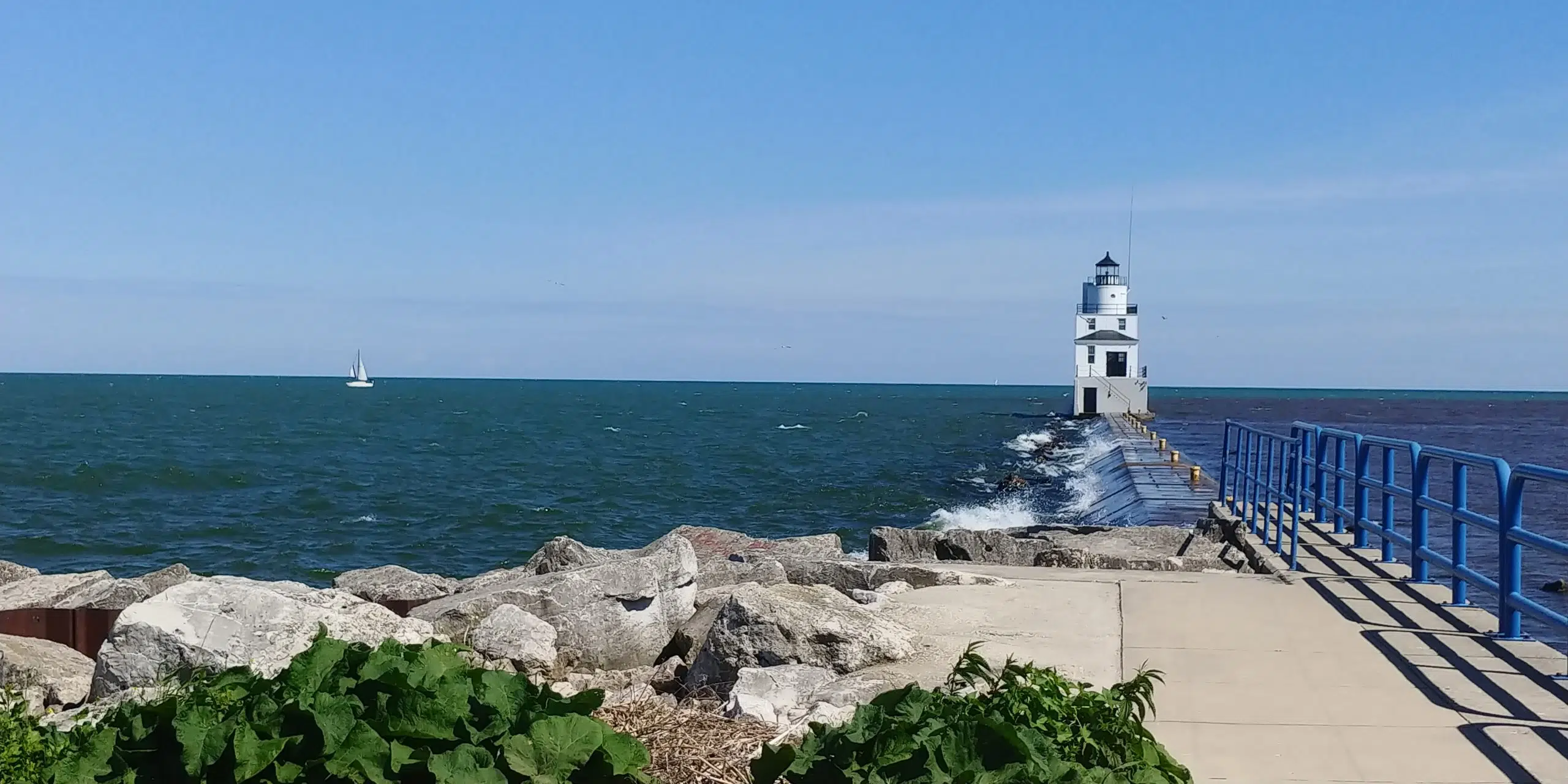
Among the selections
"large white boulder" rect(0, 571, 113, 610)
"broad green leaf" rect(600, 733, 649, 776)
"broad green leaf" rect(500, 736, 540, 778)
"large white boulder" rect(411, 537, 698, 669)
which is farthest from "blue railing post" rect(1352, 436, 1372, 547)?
"large white boulder" rect(0, 571, 113, 610)

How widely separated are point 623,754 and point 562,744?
0.17 metres

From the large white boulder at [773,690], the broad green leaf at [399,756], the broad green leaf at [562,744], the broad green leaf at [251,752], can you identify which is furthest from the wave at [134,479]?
the broad green leaf at [562,744]

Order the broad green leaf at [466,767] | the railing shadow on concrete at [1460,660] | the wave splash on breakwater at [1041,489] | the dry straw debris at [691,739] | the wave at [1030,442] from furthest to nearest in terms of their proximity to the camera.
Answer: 1. the wave at [1030,442]
2. the wave splash on breakwater at [1041,489]
3. the railing shadow on concrete at [1460,660]
4. the dry straw debris at [691,739]
5. the broad green leaf at [466,767]

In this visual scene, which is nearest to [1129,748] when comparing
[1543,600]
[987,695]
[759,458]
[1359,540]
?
[987,695]

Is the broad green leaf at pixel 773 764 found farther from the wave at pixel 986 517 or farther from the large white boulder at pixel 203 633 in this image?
the wave at pixel 986 517

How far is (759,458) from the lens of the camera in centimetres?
4891

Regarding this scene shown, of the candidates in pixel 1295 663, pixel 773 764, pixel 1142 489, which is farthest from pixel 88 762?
pixel 1142 489

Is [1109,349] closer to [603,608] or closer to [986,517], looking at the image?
[986,517]

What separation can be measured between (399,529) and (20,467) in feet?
59.5

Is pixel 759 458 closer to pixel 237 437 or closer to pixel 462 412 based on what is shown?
pixel 237 437

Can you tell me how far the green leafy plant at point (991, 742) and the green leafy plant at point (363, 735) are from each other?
1.80 feet

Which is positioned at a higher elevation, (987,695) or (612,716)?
(987,695)

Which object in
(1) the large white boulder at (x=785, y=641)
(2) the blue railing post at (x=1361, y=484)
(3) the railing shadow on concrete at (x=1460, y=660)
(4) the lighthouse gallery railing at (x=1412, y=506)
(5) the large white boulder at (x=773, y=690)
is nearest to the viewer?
(5) the large white boulder at (x=773, y=690)

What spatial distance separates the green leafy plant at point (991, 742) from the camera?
316cm
